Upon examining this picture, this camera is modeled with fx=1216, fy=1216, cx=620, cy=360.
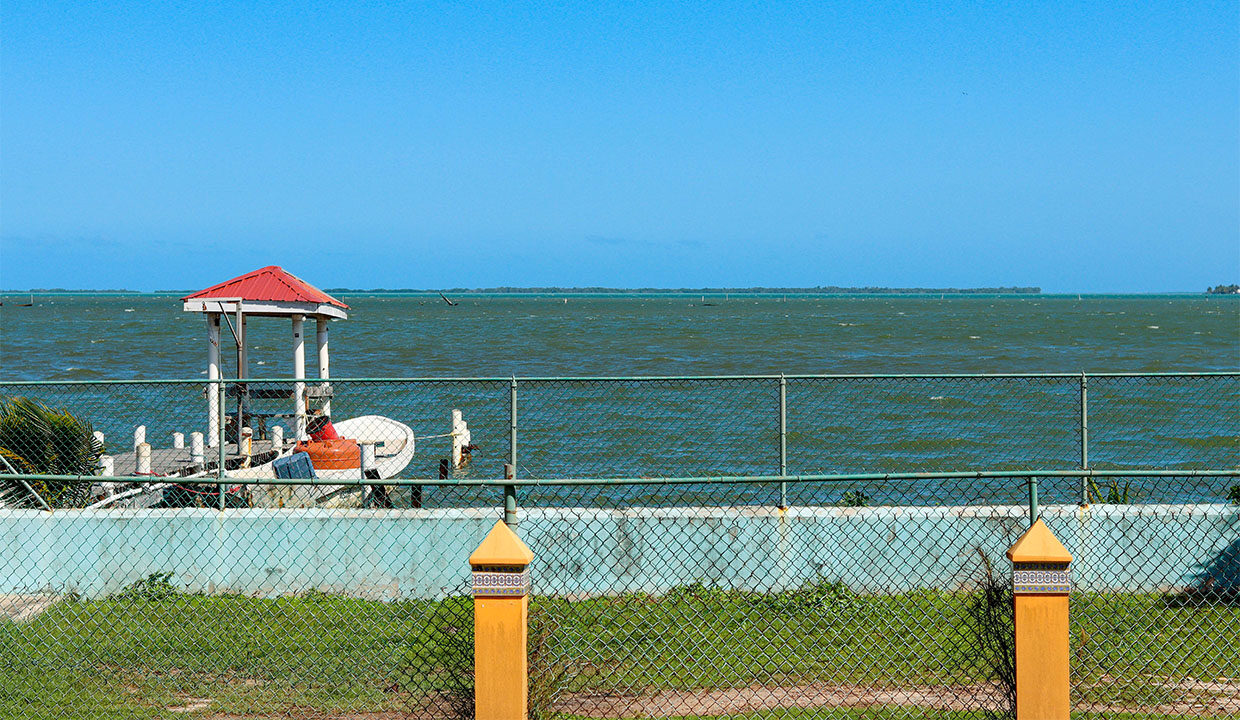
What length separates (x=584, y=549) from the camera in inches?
401

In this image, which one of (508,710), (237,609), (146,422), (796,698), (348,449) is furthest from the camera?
(146,422)

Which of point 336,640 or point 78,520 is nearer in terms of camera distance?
point 336,640

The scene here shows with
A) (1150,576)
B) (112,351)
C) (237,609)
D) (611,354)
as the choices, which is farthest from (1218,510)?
(112,351)

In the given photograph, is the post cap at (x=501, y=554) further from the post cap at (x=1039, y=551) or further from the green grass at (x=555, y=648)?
the post cap at (x=1039, y=551)

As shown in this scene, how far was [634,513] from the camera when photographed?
386 inches

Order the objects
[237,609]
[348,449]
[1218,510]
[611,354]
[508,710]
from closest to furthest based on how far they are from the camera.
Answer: [508,710], [237,609], [1218,510], [348,449], [611,354]

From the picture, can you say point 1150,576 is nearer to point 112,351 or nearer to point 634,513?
point 634,513

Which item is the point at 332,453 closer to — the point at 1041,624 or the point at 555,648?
the point at 555,648

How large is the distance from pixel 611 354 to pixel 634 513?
168 feet

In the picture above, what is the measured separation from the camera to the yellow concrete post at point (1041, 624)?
5477 mm

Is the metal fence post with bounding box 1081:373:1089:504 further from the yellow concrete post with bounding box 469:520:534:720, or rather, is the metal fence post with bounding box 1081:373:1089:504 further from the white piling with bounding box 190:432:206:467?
the white piling with bounding box 190:432:206:467

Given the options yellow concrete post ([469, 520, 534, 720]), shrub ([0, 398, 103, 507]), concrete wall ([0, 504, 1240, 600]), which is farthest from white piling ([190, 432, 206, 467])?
yellow concrete post ([469, 520, 534, 720])

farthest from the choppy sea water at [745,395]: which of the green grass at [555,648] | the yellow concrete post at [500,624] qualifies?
the yellow concrete post at [500,624]

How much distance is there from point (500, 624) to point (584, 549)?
465cm
